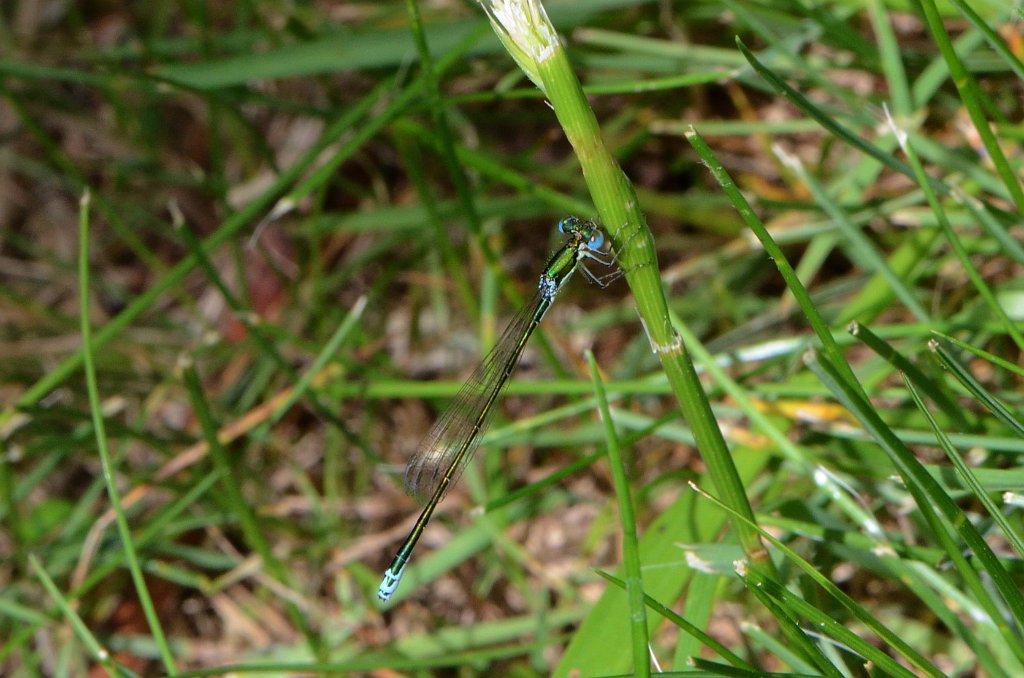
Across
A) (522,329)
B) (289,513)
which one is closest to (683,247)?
(522,329)

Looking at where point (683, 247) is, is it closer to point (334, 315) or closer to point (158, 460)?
point (334, 315)

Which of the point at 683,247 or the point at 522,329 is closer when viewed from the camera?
the point at 522,329

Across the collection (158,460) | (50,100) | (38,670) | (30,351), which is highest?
(50,100)

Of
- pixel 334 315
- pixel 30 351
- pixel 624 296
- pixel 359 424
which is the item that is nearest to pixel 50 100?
pixel 30 351

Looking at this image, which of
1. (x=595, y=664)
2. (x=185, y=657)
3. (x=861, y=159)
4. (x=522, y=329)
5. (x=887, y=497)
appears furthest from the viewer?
(x=185, y=657)

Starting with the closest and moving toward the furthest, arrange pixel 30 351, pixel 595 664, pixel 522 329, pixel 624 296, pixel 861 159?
1. pixel 595 664
2. pixel 522 329
3. pixel 861 159
4. pixel 624 296
5. pixel 30 351

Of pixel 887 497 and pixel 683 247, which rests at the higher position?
pixel 683 247
